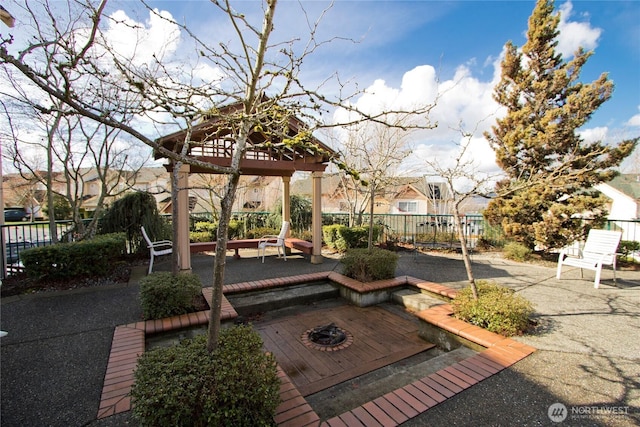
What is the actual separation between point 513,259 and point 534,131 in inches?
133

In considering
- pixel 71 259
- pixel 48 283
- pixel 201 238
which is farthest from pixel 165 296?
pixel 201 238

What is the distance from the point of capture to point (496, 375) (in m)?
2.27

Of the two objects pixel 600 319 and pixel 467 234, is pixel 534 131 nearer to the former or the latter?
pixel 467 234

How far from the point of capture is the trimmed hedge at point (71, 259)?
175 inches

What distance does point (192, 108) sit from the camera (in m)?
1.87

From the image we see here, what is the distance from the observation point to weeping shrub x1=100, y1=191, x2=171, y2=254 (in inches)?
274

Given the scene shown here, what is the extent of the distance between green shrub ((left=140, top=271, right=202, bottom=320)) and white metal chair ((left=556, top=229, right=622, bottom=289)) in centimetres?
604

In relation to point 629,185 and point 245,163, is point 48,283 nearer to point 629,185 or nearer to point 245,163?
point 245,163

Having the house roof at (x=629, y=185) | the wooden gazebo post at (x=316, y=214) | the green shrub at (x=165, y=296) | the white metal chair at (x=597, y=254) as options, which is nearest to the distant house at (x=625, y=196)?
the house roof at (x=629, y=185)

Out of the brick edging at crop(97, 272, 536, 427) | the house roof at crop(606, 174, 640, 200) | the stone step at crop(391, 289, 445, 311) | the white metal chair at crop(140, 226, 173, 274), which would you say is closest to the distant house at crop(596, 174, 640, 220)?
the house roof at crop(606, 174, 640, 200)

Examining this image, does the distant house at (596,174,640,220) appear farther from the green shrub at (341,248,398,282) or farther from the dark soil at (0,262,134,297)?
the dark soil at (0,262,134,297)

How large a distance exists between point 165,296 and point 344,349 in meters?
2.13

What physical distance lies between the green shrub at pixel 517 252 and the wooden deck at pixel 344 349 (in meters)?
4.94

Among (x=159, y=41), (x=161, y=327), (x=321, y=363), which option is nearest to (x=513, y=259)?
(x=321, y=363)
